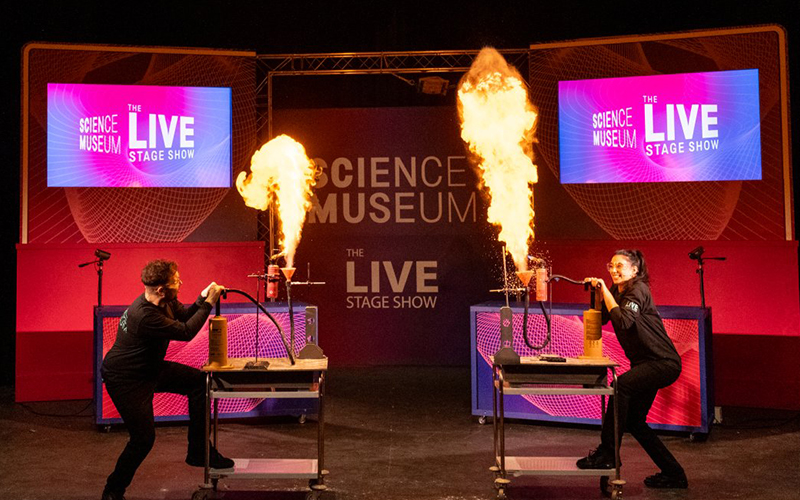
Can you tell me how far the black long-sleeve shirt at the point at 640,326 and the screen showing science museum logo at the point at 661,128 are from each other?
4047 millimetres

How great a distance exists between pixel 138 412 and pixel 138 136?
5319 mm

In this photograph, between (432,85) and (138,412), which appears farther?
(432,85)

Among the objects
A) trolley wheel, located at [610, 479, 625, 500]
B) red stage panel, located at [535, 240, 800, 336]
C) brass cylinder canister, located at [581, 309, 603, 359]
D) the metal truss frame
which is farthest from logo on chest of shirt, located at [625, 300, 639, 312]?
the metal truss frame

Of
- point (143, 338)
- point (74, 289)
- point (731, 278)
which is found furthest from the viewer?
point (74, 289)

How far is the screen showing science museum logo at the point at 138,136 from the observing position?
916cm

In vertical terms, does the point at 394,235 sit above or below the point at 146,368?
above

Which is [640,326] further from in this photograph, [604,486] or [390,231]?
[390,231]

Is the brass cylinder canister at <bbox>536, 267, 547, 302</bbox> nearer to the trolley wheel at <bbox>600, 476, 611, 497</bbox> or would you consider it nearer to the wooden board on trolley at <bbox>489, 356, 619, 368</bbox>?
the wooden board on trolley at <bbox>489, 356, 619, 368</bbox>

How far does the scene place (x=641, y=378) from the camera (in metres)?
5.32

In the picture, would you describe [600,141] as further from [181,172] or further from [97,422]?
[97,422]

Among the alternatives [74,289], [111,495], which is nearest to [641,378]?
[111,495]

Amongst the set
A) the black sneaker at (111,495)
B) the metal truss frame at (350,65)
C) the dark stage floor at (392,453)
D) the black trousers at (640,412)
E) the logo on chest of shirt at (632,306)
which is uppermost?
the metal truss frame at (350,65)

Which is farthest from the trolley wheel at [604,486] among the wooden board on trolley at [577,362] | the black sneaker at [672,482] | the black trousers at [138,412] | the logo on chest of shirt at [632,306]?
the black trousers at [138,412]

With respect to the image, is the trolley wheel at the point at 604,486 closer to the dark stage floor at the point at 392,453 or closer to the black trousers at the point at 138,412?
the dark stage floor at the point at 392,453
